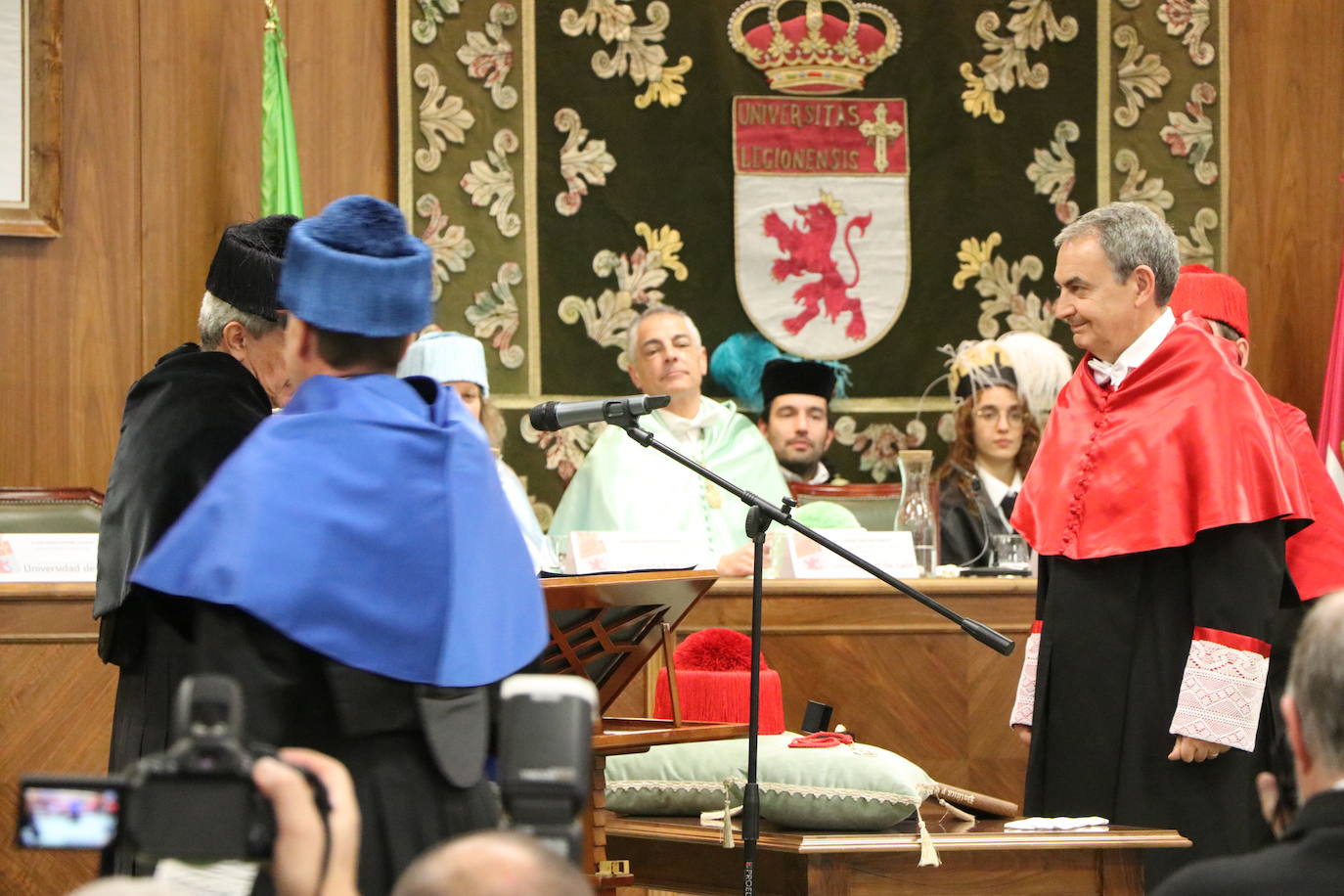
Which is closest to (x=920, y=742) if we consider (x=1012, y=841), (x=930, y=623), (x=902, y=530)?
(x=930, y=623)

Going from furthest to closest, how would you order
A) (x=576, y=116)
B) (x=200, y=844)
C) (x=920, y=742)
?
(x=576, y=116) → (x=920, y=742) → (x=200, y=844)

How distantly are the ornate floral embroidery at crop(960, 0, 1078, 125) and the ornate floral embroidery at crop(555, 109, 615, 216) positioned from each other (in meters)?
1.56

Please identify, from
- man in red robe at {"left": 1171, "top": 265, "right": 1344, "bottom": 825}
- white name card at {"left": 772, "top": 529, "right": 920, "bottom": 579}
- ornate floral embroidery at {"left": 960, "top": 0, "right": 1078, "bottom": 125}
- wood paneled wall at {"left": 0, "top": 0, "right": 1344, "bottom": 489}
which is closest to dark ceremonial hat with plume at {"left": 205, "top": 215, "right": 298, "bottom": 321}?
man in red robe at {"left": 1171, "top": 265, "right": 1344, "bottom": 825}

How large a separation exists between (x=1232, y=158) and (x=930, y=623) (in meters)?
3.30

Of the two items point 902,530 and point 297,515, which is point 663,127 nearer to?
point 902,530

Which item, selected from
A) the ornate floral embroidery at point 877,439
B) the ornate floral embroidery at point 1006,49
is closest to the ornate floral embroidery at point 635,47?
the ornate floral embroidery at point 1006,49

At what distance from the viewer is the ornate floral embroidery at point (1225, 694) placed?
128 inches

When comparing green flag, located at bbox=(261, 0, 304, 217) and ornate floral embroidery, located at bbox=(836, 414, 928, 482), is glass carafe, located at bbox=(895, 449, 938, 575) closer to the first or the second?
ornate floral embroidery, located at bbox=(836, 414, 928, 482)

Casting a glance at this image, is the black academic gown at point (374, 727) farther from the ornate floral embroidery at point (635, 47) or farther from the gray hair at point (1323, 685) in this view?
the ornate floral embroidery at point (635, 47)

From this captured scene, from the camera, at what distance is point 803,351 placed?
712cm

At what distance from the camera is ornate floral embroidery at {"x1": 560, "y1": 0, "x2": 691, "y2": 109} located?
6.91m

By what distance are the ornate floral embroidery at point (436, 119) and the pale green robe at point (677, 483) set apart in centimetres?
148

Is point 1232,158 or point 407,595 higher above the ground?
point 1232,158

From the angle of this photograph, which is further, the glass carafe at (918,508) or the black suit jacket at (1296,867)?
the glass carafe at (918,508)
